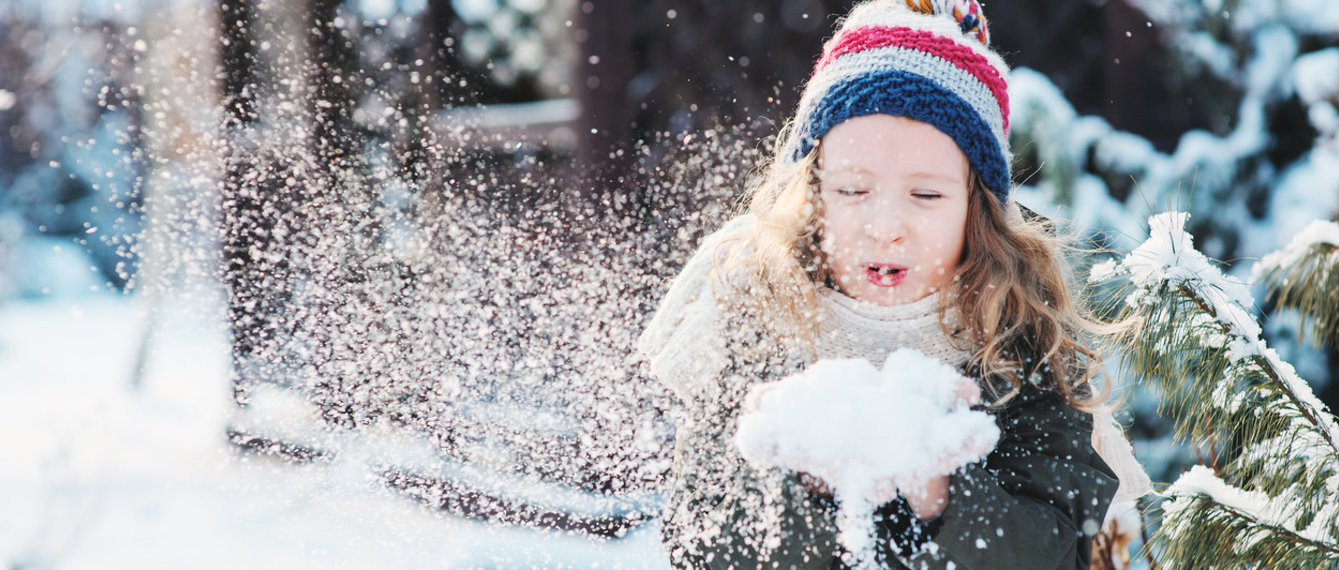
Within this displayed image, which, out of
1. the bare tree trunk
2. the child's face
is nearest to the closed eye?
the child's face

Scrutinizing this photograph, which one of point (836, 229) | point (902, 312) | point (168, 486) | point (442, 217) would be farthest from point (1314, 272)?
point (168, 486)

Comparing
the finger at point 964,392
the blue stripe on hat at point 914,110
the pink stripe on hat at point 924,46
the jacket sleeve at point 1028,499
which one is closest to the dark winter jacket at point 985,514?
the jacket sleeve at point 1028,499

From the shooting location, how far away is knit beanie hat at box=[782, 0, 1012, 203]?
1217 mm

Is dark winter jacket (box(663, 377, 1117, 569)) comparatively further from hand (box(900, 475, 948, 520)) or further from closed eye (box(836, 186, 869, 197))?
closed eye (box(836, 186, 869, 197))

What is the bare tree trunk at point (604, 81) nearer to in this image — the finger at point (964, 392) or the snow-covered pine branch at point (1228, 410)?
the snow-covered pine branch at point (1228, 410)

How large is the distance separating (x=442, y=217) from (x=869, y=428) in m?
2.24

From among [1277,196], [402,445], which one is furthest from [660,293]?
[1277,196]

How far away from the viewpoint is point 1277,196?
7.72 feet

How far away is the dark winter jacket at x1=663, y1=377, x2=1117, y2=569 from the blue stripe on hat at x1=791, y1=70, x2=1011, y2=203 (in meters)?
0.33

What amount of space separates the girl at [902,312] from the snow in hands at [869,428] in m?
0.09

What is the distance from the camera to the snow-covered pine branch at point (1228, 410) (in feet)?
3.79

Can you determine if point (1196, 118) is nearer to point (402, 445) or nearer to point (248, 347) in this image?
point (402, 445)

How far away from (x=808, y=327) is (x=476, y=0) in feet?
9.76

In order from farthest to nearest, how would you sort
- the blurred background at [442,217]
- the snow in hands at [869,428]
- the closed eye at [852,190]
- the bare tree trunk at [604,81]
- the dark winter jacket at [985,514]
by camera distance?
the bare tree trunk at [604,81] → the blurred background at [442,217] → the closed eye at [852,190] → the dark winter jacket at [985,514] → the snow in hands at [869,428]
